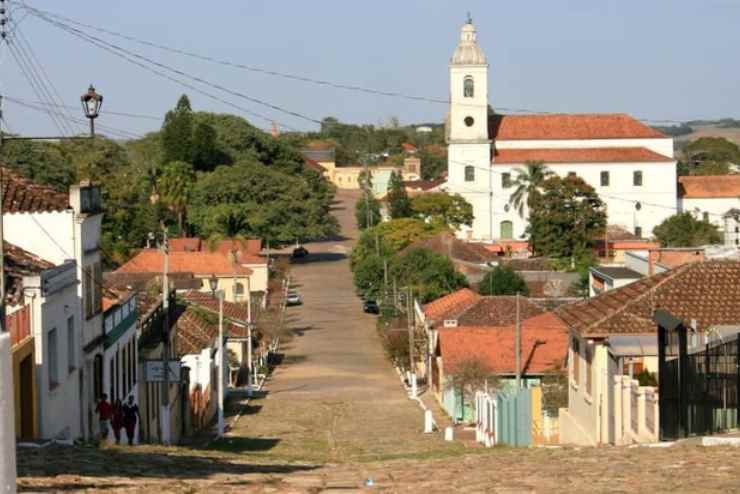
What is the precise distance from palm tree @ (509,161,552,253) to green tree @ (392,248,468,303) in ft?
90.6

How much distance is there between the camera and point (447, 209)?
10694 centimetres

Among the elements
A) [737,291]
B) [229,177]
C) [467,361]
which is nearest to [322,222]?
[229,177]

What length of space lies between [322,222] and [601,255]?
65.6 ft

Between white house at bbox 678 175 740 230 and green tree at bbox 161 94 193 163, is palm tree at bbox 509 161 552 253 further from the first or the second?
green tree at bbox 161 94 193 163

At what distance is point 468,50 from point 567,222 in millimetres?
24615

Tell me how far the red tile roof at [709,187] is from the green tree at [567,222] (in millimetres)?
23560

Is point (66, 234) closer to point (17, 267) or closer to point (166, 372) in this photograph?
point (17, 267)

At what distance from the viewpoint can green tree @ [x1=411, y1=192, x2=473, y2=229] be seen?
106812 millimetres

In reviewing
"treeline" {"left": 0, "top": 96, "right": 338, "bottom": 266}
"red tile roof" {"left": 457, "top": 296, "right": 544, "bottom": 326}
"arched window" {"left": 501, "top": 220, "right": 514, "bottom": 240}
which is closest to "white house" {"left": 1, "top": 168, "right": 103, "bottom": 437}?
"red tile roof" {"left": 457, "top": 296, "right": 544, "bottom": 326}

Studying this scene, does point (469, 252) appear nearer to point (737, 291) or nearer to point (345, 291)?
point (345, 291)

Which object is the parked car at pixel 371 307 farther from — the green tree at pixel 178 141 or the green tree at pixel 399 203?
the green tree at pixel 178 141

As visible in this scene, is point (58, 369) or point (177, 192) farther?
point (177, 192)

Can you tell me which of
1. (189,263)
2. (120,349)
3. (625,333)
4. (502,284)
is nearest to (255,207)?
(189,263)

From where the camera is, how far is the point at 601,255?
91750 mm
